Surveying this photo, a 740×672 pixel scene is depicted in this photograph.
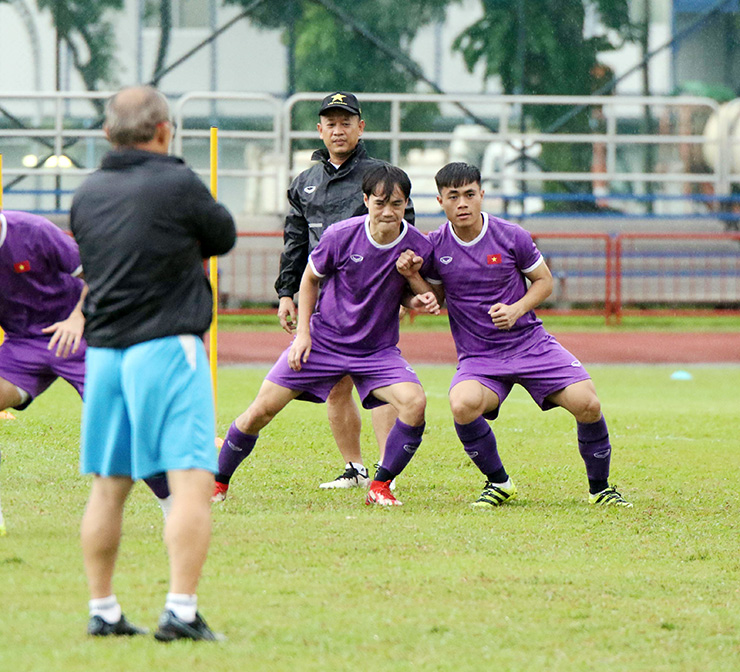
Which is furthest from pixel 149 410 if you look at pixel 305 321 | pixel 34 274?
pixel 305 321

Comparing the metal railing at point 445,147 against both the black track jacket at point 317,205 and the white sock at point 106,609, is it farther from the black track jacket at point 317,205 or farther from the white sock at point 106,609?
the white sock at point 106,609

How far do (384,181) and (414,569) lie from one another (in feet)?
6.81

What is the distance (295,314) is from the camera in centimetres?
752

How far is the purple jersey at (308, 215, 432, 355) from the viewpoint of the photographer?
6.60 meters

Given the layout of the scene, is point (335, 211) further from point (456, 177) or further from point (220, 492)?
point (220, 492)

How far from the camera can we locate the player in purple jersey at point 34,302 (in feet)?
18.4

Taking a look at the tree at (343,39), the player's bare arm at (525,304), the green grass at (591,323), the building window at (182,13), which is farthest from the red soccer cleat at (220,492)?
the building window at (182,13)

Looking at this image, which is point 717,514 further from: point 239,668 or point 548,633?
point 239,668

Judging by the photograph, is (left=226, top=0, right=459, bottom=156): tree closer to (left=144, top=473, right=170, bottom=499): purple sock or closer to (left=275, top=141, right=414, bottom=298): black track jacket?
(left=275, top=141, right=414, bottom=298): black track jacket

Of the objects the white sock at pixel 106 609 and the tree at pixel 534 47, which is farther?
the tree at pixel 534 47

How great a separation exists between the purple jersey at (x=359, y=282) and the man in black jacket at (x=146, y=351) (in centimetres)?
247

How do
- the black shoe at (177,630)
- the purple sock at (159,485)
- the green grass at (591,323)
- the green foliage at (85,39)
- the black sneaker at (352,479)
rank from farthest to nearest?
the green foliage at (85,39), the green grass at (591,323), the black sneaker at (352,479), the purple sock at (159,485), the black shoe at (177,630)

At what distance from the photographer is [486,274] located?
668 centimetres

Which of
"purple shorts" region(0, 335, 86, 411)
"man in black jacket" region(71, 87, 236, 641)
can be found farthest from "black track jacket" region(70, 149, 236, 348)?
"purple shorts" region(0, 335, 86, 411)
